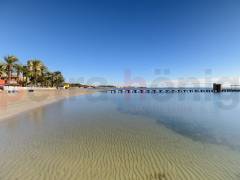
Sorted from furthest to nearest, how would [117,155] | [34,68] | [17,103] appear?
1. [34,68]
2. [17,103]
3. [117,155]

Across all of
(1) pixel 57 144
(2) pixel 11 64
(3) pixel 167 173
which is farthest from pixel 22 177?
(2) pixel 11 64

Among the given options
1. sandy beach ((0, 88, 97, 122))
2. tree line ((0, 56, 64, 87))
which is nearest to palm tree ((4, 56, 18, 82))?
tree line ((0, 56, 64, 87))

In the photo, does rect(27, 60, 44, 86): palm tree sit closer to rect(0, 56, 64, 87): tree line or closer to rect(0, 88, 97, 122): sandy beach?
rect(0, 56, 64, 87): tree line

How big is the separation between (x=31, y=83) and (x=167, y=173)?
87.3 m

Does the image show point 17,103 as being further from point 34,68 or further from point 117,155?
point 34,68

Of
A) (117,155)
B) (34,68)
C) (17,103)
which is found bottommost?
(117,155)

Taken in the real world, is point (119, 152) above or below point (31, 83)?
below

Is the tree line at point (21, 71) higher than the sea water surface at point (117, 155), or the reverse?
the tree line at point (21, 71)

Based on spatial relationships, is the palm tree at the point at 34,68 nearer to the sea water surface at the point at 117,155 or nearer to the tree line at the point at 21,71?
the tree line at the point at 21,71

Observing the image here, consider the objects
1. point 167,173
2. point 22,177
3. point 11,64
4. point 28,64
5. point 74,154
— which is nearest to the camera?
point 22,177

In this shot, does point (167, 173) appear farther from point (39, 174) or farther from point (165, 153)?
point (39, 174)

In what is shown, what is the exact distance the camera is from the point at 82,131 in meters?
11.0

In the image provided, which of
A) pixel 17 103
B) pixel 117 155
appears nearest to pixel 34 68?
pixel 17 103

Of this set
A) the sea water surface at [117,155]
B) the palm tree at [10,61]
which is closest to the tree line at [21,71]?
the palm tree at [10,61]
